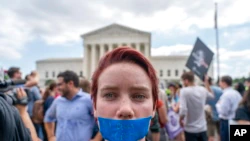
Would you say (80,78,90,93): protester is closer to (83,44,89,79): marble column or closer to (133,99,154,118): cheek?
(133,99,154,118): cheek

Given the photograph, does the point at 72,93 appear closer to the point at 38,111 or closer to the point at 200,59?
the point at 38,111

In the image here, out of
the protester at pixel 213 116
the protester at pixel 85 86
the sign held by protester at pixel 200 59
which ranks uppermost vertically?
the sign held by protester at pixel 200 59

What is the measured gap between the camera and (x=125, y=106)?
936mm

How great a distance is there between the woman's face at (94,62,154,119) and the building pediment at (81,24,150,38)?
60729mm

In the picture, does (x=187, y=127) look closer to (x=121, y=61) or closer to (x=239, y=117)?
(x=239, y=117)

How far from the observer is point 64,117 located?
3.18 meters

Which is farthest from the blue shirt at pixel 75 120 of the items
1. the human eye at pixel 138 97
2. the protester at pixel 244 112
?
the human eye at pixel 138 97

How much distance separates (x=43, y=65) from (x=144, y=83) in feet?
236

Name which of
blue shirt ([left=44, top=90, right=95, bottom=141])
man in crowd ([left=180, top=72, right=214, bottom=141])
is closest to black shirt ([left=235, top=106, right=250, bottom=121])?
man in crowd ([left=180, top=72, right=214, bottom=141])

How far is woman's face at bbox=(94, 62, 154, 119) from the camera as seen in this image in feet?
3.12

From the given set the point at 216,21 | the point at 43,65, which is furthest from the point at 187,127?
the point at 43,65

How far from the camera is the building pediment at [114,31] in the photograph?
202 ft

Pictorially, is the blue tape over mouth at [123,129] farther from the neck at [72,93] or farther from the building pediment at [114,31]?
the building pediment at [114,31]

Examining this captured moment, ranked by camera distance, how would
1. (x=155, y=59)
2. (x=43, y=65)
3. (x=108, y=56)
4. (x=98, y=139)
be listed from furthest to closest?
(x=43, y=65) → (x=155, y=59) → (x=98, y=139) → (x=108, y=56)
